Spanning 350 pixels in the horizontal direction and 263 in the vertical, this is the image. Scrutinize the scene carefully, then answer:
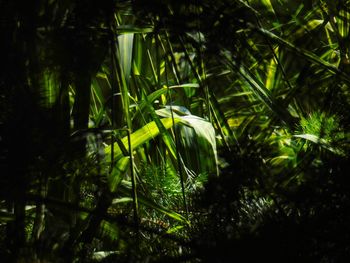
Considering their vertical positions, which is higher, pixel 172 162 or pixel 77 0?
pixel 77 0

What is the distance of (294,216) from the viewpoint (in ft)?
1.63

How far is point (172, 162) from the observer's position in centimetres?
120

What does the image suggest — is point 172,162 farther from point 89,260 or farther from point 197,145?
point 89,260

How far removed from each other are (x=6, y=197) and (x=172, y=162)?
68 centimetres

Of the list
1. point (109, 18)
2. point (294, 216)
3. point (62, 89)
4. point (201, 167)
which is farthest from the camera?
point (201, 167)

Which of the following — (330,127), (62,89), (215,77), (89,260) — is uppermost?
(215,77)

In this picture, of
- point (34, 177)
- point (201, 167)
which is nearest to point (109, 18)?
point (34, 177)

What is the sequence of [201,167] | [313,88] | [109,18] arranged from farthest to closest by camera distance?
[313,88] → [201,167] → [109,18]

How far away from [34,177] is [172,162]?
25.4 inches

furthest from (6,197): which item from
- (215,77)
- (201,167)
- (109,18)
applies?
(215,77)

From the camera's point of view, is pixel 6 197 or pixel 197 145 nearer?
pixel 6 197

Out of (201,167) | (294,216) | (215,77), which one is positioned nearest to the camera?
(294,216)

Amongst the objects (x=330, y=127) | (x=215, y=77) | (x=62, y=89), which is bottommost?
(x=330, y=127)

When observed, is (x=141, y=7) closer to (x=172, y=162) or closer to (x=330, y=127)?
(x=330, y=127)
